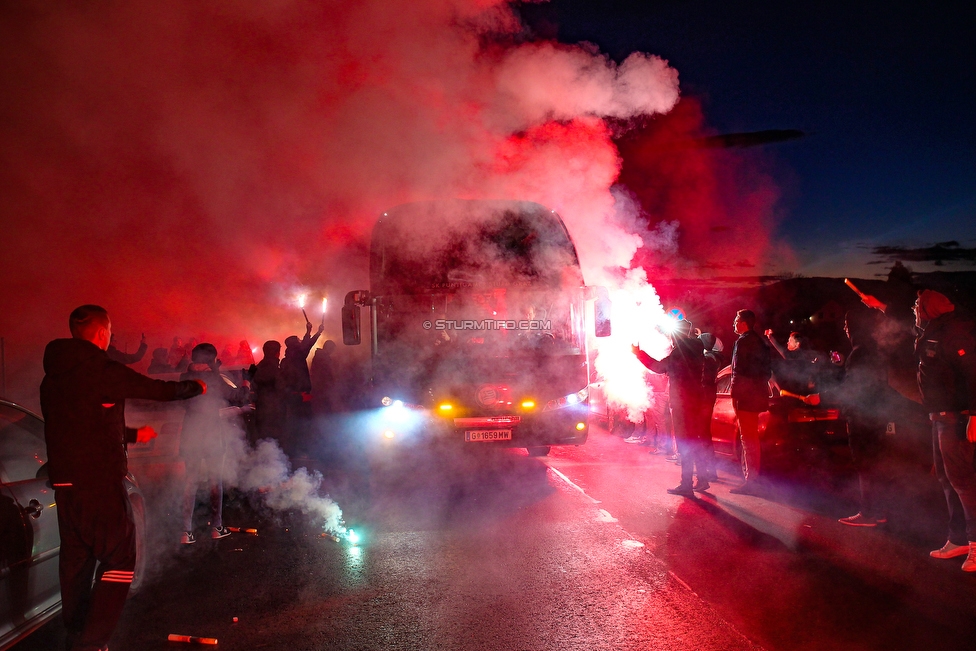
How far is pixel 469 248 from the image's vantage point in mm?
8023

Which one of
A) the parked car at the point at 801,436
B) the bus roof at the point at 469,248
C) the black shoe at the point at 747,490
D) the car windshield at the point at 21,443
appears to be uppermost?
the bus roof at the point at 469,248

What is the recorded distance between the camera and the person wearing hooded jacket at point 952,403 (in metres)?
4.18

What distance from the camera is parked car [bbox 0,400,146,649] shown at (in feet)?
9.84

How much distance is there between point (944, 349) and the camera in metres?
4.35

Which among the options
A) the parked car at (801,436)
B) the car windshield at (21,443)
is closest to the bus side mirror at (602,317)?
the parked car at (801,436)

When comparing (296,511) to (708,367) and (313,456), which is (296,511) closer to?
(313,456)

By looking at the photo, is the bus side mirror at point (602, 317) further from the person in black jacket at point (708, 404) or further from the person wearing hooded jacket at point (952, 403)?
the person wearing hooded jacket at point (952, 403)

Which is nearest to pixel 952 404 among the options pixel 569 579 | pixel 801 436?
pixel 801 436

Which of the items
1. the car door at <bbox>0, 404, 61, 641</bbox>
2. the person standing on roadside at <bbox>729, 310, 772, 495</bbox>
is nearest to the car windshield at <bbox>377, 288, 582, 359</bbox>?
the person standing on roadside at <bbox>729, 310, 772, 495</bbox>

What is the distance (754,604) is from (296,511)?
171 inches

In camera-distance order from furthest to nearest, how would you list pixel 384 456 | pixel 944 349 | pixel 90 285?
pixel 90 285
pixel 384 456
pixel 944 349

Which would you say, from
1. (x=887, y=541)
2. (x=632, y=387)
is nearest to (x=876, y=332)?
(x=887, y=541)

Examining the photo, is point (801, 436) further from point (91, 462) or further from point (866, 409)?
point (91, 462)

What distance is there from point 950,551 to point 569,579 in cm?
272
